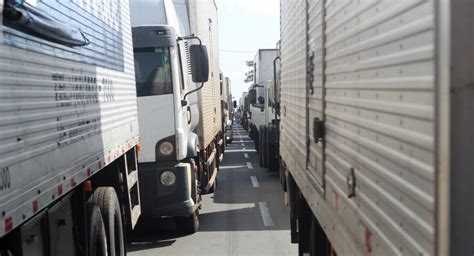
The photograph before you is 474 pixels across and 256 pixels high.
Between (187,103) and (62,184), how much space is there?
552 centimetres

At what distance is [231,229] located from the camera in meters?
9.80

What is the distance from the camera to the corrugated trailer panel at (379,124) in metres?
1.82

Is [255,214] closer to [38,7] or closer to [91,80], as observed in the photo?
[91,80]

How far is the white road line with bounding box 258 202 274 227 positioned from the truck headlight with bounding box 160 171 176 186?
226 centimetres

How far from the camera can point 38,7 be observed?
3.12 metres

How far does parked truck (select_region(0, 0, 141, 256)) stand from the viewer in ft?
9.09

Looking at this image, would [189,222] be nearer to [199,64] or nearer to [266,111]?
[199,64]

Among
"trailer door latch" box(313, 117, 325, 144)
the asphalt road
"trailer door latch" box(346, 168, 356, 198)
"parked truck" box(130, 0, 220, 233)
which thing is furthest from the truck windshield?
"trailer door latch" box(346, 168, 356, 198)

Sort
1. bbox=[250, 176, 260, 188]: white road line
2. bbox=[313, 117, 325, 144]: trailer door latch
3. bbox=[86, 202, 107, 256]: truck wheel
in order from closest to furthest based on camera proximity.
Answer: bbox=[313, 117, 325, 144]: trailer door latch → bbox=[86, 202, 107, 256]: truck wheel → bbox=[250, 176, 260, 188]: white road line

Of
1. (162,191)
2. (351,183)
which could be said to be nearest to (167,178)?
(162,191)

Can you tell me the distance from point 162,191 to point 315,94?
4.68 meters

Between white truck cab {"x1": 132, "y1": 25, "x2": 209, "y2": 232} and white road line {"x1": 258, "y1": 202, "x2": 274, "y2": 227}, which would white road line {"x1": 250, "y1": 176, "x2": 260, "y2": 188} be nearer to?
white road line {"x1": 258, "y1": 202, "x2": 274, "y2": 227}

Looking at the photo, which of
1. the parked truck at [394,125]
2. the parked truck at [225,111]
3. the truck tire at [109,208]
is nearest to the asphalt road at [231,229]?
the truck tire at [109,208]

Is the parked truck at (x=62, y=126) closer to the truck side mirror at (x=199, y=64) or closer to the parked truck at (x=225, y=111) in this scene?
the truck side mirror at (x=199, y=64)
